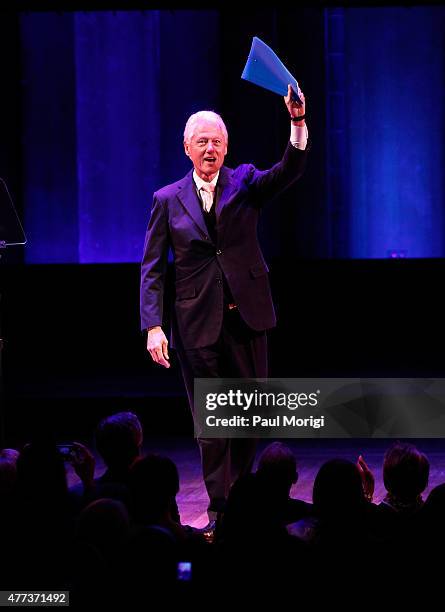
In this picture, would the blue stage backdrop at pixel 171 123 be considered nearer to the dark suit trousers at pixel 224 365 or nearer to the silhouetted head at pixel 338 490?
the dark suit trousers at pixel 224 365

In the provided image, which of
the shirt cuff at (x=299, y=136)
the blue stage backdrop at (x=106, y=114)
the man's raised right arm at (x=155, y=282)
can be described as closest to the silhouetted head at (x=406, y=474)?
the man's raised right arm at (x=155, y=282)

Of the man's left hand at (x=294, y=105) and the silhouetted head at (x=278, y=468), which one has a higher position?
the man's left hand at (x=294, y=105)

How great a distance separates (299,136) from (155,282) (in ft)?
2.35

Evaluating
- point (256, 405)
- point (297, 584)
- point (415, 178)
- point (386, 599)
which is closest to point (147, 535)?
point (297, 584)

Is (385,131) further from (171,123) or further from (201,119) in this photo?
(201,119)

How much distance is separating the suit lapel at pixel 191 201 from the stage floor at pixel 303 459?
1115mm

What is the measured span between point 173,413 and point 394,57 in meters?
3.38

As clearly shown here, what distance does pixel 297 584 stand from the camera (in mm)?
2158

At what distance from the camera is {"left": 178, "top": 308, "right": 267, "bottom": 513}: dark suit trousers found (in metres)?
3.70

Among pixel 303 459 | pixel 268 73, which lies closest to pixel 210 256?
pixel 268 73

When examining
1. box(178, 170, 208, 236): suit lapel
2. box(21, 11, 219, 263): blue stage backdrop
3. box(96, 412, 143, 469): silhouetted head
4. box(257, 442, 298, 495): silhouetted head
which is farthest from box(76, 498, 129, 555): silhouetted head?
box(21, 11, 219, 263): blue stage backdrop

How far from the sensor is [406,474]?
289 centimetres

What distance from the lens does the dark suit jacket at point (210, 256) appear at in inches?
145

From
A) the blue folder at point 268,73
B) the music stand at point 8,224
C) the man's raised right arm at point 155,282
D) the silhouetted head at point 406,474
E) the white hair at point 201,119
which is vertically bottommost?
the silhouetted head at point 406,474
